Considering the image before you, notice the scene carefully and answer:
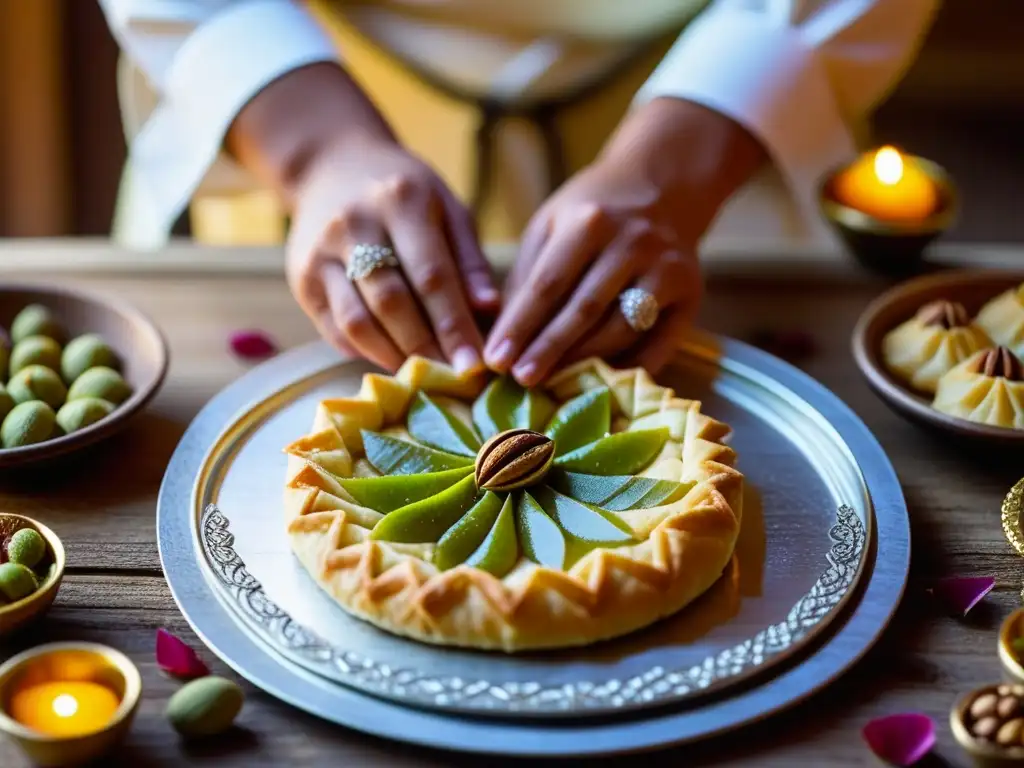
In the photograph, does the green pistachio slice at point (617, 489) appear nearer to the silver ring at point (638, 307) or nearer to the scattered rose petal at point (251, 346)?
the silver ring at point (638, 307)

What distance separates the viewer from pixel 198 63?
6.89 ft

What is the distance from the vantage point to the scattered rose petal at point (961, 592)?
1.42 meters

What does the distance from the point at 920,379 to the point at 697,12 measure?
3.61 feet

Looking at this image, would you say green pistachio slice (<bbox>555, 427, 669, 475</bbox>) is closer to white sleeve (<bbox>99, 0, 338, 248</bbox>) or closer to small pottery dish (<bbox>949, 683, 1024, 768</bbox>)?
small pottery dish (<bbox>949, 683, 1024, 768</bbox>)

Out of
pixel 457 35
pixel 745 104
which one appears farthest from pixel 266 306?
pixel 745 104

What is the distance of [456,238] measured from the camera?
1909mm

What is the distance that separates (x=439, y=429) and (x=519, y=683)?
49cm

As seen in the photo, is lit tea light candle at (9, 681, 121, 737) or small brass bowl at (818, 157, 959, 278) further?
small brass bowl at (818, 157, 959, 278)

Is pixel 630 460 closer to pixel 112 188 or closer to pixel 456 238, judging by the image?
pixel 456 238

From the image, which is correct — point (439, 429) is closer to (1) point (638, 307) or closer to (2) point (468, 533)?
(2) point (468, 533)

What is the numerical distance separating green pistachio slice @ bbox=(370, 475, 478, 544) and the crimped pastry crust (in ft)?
0.05

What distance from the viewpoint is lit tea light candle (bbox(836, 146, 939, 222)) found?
2.23 meters

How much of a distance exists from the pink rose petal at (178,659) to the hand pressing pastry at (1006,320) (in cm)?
132

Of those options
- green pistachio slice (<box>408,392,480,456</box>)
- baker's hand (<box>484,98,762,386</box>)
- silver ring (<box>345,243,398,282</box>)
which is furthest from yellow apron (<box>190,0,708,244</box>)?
green pistachio slice (<box>408,392,480,456</box>)
